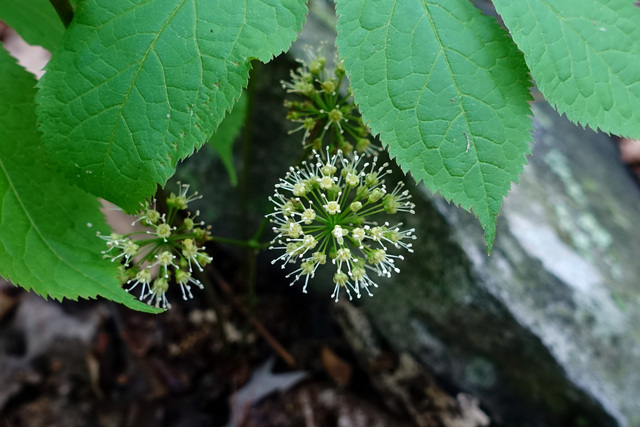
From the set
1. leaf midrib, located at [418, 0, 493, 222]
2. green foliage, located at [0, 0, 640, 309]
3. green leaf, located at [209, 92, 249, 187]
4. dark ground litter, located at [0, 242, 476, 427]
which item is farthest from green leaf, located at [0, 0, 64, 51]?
dark ground litter, located at [0, 242, 476, 427]

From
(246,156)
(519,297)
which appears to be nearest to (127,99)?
(246,156)

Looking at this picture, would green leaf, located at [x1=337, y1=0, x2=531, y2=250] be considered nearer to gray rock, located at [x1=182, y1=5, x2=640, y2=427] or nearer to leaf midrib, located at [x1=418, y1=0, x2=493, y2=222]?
leaf midrib, located at [x1=418, y1=0, x2=493, y2=222]

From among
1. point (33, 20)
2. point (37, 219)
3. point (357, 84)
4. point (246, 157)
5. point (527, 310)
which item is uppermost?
point (357, 84)

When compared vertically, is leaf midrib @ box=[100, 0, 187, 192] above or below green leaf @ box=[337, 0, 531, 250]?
below

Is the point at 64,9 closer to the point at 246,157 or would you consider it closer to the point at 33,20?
the point at 33,20

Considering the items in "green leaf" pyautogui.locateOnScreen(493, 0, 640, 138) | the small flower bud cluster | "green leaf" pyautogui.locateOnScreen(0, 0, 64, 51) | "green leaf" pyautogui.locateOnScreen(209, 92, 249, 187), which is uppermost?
"green leaf" pyautogui.locateOnScreen(493, 0, 640, 138)

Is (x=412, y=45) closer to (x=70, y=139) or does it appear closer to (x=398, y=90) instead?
(x=398, y=90)

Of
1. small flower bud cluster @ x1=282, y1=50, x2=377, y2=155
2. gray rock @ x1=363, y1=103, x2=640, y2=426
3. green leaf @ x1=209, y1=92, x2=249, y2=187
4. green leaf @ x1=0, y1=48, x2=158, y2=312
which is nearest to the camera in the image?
green leaf @ x1=0, y1=48, x2=158, y2=312
